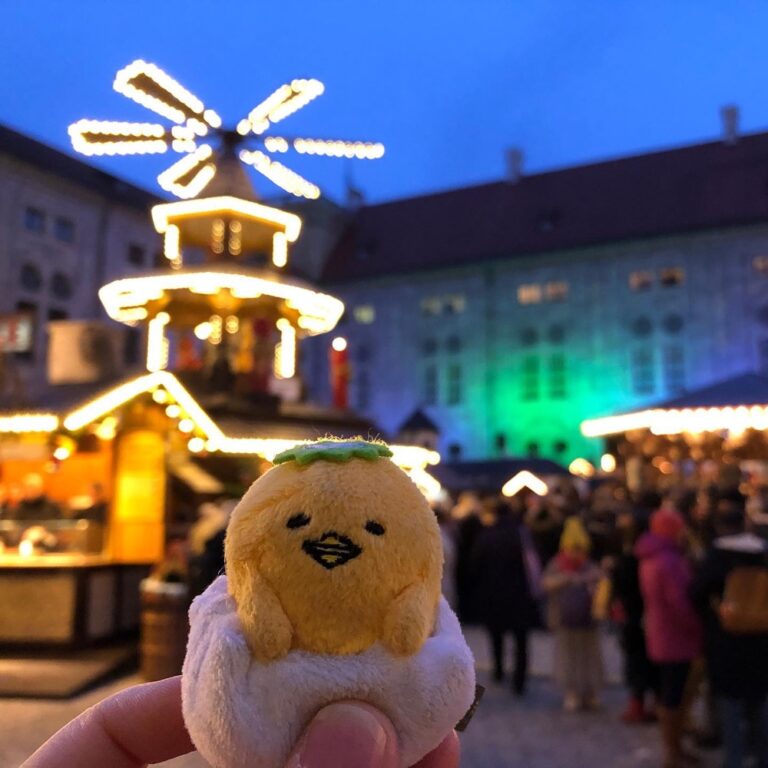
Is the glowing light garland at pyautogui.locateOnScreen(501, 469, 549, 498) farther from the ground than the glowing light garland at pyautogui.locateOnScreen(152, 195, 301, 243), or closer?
closer

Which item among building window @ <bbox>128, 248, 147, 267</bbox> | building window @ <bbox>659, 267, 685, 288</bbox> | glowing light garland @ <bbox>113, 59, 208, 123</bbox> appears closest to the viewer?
glowing light garland @ <bbox>113, 59, 208, 123</bbox>

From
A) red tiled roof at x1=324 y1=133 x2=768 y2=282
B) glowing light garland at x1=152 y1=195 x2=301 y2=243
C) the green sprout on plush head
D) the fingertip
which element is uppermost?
red tiled roof at x1=324 y1=133 x2=768 y2=282

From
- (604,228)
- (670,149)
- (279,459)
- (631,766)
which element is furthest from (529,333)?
(279,459)

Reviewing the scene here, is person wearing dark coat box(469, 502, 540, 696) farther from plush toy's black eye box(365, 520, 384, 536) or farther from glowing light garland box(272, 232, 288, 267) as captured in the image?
plush toy's black eye box(365, 520, 384, 536)

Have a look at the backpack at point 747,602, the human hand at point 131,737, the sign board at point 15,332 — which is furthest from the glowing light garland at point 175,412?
the human hand at point 131,737

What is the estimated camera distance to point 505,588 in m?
8.85

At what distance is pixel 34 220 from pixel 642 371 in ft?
90.3

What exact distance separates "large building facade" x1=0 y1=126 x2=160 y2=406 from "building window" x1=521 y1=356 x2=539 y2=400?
17.8m

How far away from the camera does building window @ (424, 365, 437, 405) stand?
39875 mm

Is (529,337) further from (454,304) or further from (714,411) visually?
(714,411)

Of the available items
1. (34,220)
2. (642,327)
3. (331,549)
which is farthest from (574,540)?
(34,220)

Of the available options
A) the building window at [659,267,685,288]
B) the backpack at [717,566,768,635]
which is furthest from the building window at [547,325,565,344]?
the backpack at [717,566,768,635]

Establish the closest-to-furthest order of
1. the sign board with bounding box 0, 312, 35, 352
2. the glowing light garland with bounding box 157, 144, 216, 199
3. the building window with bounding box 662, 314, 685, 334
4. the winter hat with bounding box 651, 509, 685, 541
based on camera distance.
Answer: the winter hat with bounding box 651, 509, 685, 541 < the sign board with bounding box 0, 312, 35, 352 < the glowing light garland with bounding box 157, 144, 216, 199 < the building window with bounding box 662, 314, 685, 334

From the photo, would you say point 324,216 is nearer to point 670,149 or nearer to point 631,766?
point 670,149
